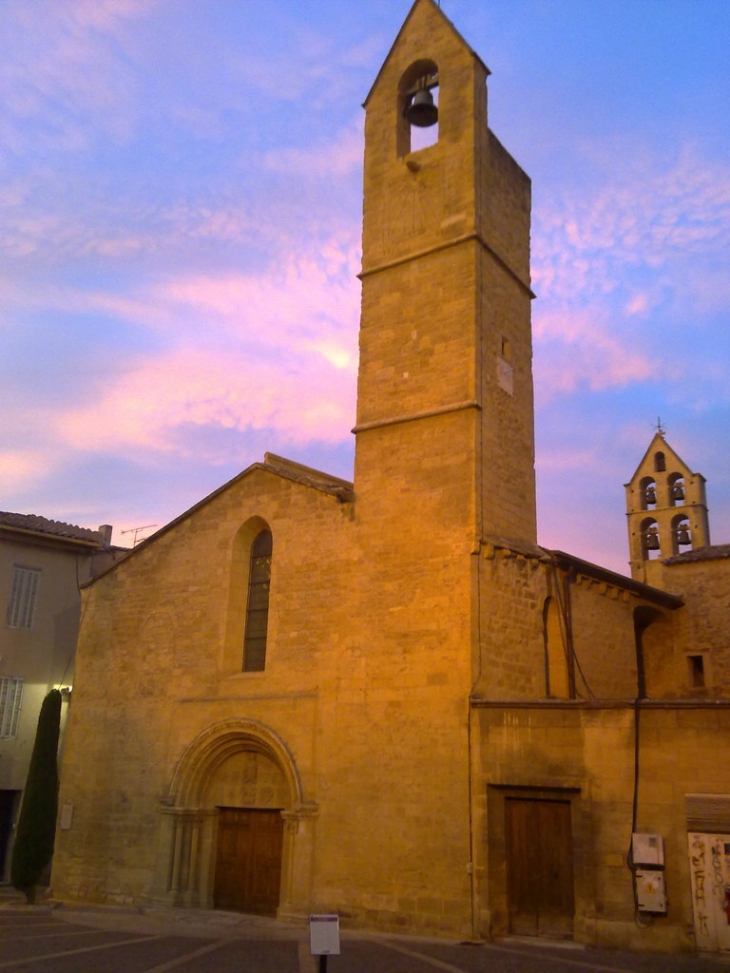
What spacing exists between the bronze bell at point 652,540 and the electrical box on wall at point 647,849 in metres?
20.2

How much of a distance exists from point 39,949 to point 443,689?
6.73m

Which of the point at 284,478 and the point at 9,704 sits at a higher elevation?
the point at 284,478

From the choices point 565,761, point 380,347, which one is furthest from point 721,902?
point 380,347

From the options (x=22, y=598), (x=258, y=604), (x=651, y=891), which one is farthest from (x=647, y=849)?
(x=22, y=598)

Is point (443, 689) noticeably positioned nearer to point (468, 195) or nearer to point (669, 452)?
point (468, 195)

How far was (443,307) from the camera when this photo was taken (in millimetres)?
16109

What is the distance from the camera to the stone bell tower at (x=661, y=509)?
97.7 ft

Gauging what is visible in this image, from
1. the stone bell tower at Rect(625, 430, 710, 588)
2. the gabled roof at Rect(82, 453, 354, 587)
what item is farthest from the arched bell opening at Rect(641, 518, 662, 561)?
the gabled roof at Rect(82, 453, 354, 587)

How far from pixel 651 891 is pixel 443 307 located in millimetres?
10074

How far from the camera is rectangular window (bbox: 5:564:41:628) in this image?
22875 mm

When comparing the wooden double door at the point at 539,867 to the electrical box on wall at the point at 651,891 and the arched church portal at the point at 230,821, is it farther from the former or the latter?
the arched church portal at the point at 230,821

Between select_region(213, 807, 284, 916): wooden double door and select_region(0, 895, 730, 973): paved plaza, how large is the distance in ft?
2.65

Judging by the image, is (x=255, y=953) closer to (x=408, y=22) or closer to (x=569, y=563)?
(x=569, y=563)

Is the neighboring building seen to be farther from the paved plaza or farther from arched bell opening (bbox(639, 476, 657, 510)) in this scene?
arched bell opening (bbox(639, 476, 657, 510))
